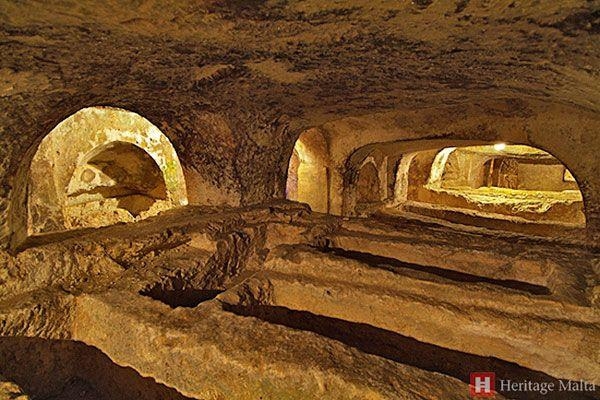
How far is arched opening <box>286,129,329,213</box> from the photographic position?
6.41 metres

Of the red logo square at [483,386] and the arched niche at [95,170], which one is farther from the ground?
the arched niche at [95,170]

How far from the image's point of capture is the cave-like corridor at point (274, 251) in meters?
1.38

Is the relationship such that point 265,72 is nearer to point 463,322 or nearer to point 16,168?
point 16,168

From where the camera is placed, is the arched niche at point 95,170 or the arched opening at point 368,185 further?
the arched opening at point 368,185

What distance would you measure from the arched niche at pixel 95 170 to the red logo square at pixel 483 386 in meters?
4.18

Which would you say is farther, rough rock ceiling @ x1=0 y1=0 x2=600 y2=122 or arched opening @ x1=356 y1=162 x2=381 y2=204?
arched opening @ x1=356 y1=162 x2=381 y2=204

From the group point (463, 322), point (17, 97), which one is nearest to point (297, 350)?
point (463, 322)

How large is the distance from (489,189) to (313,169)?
7139 mm

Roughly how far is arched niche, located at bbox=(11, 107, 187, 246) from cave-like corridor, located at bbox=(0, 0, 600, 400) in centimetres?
222

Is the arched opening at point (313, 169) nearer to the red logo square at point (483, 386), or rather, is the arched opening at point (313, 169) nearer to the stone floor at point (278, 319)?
the stone floor at point (278, 319)

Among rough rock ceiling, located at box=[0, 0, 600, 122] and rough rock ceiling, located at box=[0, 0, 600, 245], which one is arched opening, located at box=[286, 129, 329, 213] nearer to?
rough rock ceiling, located at box=[0, 0, 600, 245]

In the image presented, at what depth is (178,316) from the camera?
166cm

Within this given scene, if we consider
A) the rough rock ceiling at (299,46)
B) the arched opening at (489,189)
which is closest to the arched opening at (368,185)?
the arched opening at (489,189)

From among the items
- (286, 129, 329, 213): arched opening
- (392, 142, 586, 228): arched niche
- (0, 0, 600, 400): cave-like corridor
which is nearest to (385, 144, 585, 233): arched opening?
(392, 142, 586, 228): arched niche
